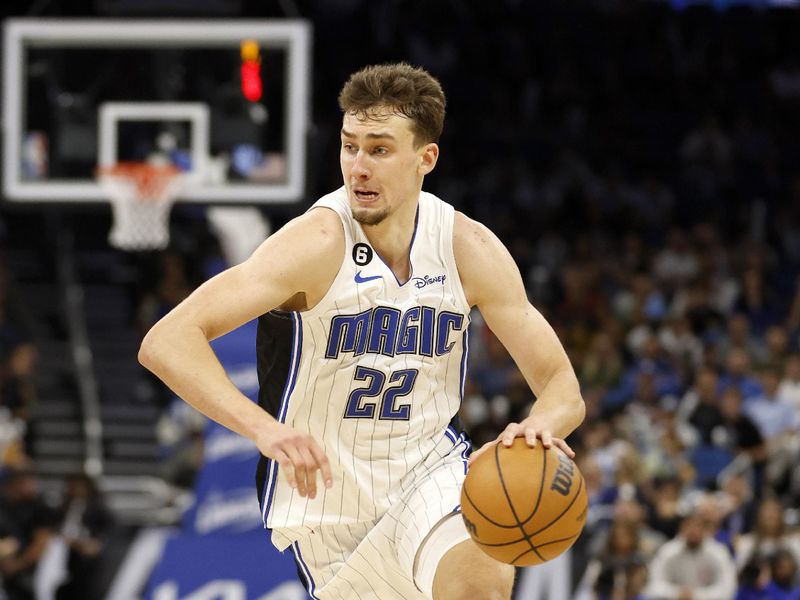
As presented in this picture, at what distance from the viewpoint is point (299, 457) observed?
11.6 feet

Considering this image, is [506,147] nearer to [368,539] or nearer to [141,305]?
[141,305]

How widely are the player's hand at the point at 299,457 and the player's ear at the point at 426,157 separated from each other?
121cm

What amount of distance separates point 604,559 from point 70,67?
17.7 ft

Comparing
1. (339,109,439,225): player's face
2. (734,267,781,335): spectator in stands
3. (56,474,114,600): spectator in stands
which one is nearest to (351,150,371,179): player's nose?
(339,109,439,225): player's face

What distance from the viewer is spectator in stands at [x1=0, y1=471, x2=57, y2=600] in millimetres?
10586

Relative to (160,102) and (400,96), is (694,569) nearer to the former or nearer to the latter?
(160,102)

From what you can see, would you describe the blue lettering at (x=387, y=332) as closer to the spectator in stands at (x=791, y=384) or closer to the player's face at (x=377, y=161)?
the player's face at (x=377, y=161)

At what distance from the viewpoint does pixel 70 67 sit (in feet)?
32.7

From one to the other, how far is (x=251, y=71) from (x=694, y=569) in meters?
4.93

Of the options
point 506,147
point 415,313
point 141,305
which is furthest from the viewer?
point 506,147

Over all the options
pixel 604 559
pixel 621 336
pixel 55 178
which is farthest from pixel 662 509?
pixel 55 178

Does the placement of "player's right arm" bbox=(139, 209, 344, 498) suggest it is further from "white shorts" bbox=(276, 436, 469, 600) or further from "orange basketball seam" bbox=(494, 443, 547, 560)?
"white shorts" bbox=(276, 436, 469, 600)

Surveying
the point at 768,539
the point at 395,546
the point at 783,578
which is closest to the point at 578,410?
the point at 395,546

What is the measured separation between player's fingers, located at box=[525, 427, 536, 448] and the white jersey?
549 mm
